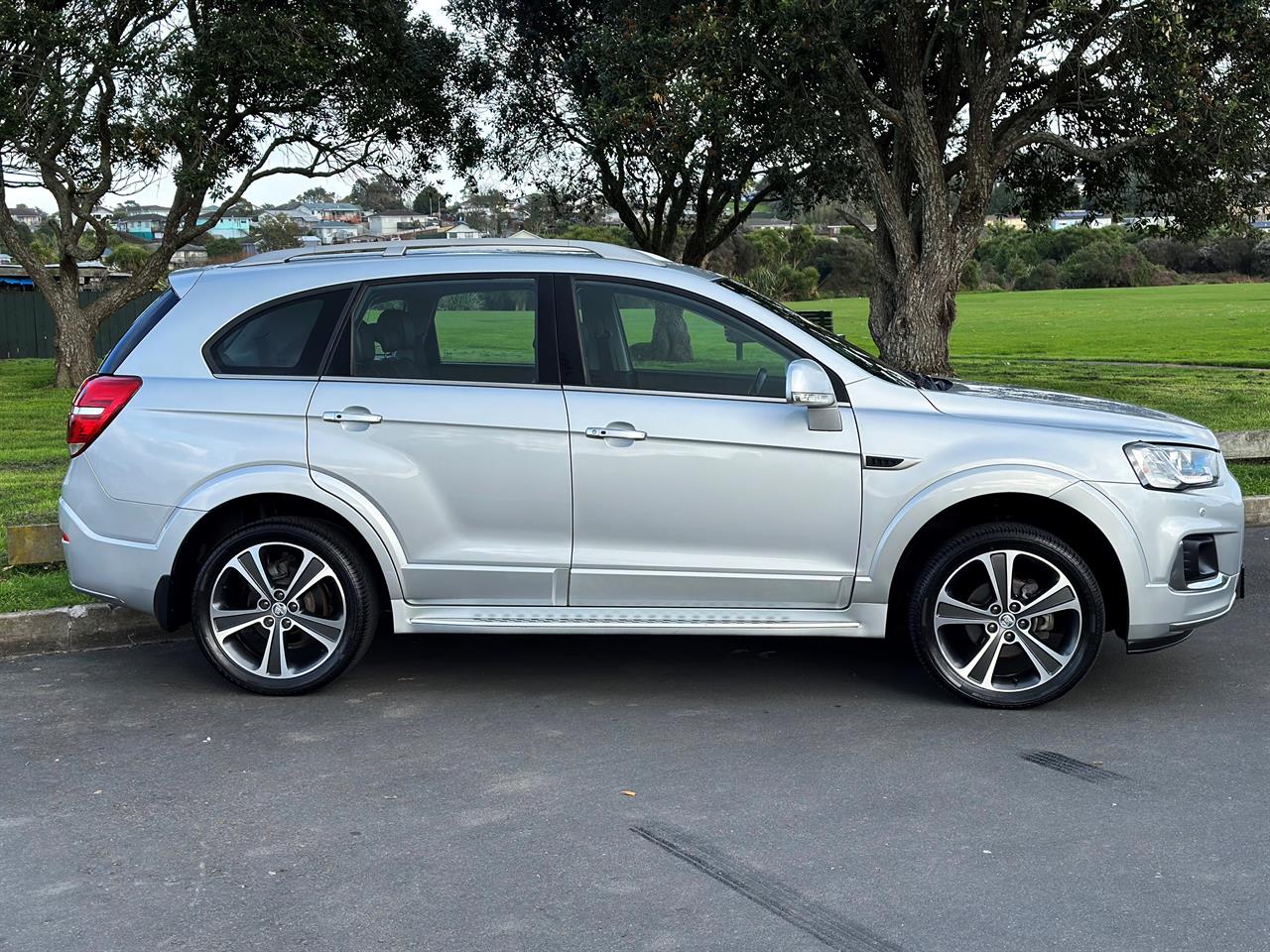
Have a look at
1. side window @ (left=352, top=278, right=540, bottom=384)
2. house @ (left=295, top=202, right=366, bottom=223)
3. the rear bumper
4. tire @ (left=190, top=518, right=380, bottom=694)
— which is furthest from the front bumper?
house @ (left=295, top=202, right=366, bottom=223)

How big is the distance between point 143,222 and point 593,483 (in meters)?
118

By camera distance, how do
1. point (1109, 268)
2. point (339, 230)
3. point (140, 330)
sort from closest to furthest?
point (140, 330)
point (1109, 268)
point (339, 230)

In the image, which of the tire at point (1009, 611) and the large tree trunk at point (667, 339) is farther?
the large tree trunk at point (667, 339)

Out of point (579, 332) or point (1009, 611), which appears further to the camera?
point (579, 332)

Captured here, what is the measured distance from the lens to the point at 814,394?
5402 millimetres

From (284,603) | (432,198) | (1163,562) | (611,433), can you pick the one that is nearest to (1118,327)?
(432,198)

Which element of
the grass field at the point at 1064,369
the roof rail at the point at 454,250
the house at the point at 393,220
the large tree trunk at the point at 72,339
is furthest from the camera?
the house at the point at 393,220

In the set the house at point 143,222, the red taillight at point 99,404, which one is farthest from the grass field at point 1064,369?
the house at point 143,222

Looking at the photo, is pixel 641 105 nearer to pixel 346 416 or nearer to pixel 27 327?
pixel 346 416

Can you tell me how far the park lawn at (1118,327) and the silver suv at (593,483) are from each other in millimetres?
20770

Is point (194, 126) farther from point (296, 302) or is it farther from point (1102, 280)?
point (1102, 280)

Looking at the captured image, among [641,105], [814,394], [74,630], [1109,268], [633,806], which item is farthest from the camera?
[1109,268]

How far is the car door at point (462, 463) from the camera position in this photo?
18.2 ft

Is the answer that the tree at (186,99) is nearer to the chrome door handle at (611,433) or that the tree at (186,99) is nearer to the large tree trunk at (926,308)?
the large tree trunk at (926,308)
